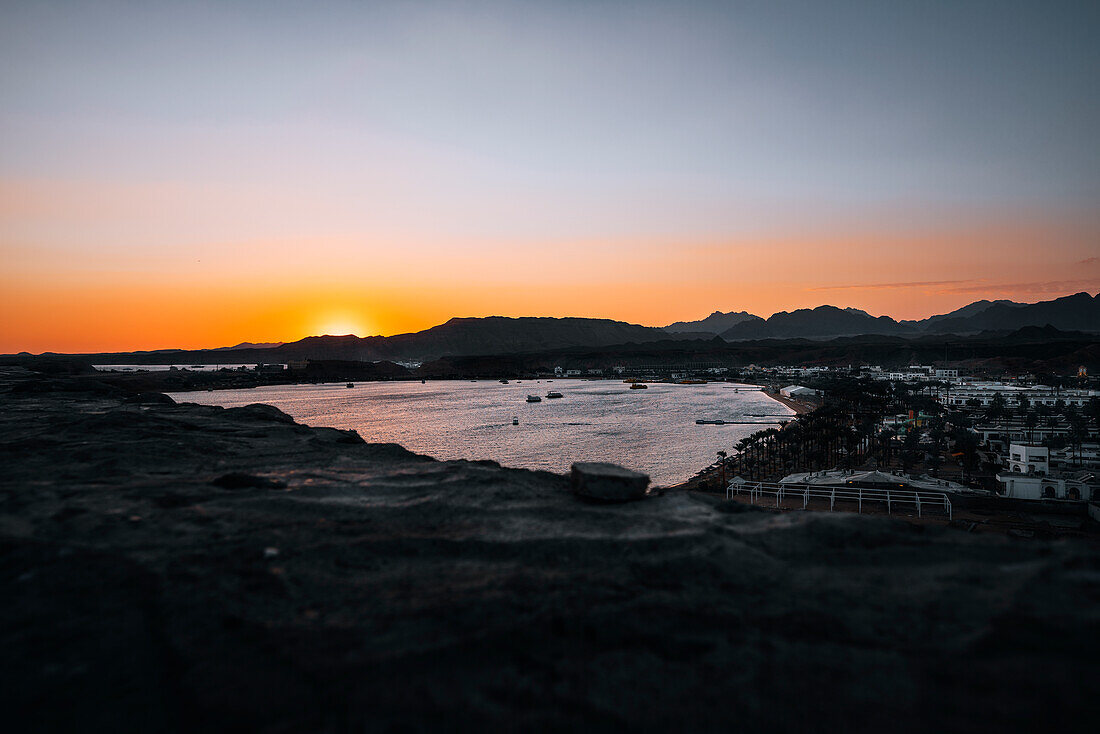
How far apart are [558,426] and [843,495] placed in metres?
38.7

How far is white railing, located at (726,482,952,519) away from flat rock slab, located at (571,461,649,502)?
2475cm

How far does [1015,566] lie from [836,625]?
1.31 meters

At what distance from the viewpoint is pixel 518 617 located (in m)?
2.82

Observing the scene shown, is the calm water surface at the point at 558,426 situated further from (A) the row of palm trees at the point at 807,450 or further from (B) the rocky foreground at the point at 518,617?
(B) the rocky foreground at the point at 518,617

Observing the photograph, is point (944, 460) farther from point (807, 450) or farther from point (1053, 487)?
point (1053, 487)

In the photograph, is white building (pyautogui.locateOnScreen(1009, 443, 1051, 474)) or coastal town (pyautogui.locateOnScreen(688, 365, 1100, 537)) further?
white building (pyautogui.locateOnScreen(1009, 443, 1051, 474))

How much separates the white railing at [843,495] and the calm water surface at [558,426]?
19.8 ft

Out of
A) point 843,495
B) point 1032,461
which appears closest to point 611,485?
point 843,495

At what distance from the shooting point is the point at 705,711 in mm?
2186

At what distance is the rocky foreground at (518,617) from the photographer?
7.11ft

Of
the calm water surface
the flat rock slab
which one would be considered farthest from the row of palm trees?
the flat rock slab

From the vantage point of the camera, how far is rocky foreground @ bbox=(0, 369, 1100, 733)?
217 cm

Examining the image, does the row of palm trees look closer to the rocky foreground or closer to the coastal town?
the coastal town

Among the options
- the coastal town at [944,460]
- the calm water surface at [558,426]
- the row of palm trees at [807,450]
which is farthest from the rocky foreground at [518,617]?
the row of palm trees at [807,450]
